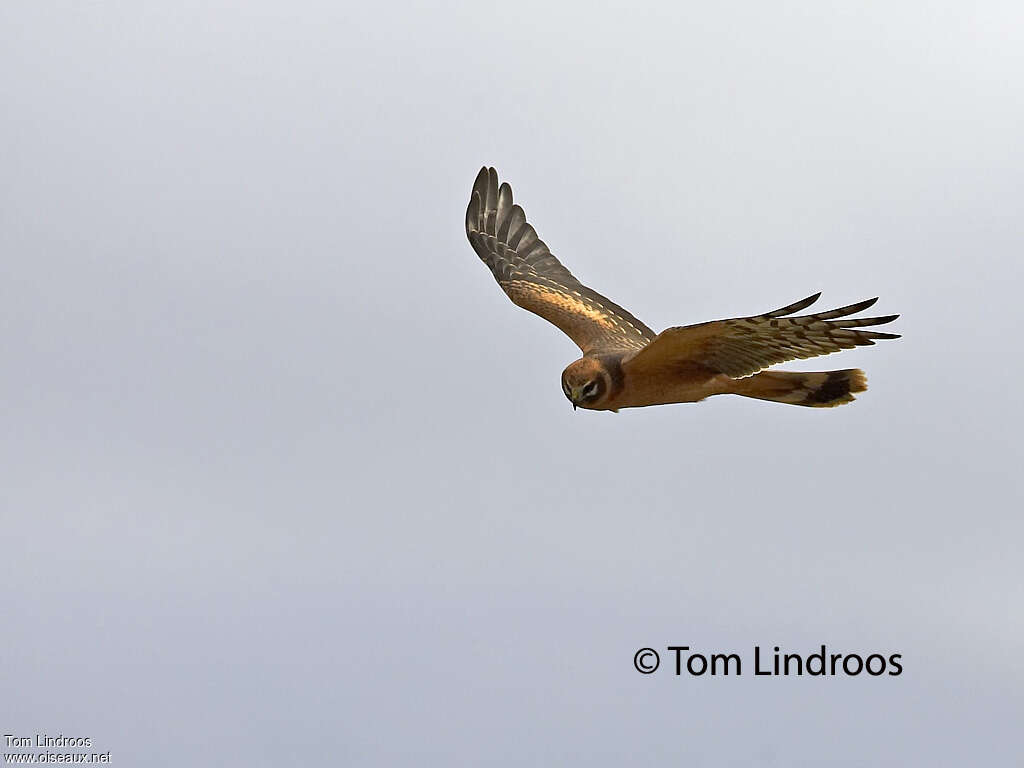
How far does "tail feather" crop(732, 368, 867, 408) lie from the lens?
12.9 meters

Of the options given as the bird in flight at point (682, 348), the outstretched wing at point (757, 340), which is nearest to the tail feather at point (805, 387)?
the bird in flight at point (682, 348)

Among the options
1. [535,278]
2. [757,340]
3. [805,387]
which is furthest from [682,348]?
[535,278]

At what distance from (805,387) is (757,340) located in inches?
70.5

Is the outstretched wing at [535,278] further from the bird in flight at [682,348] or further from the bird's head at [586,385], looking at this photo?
the bird's head at [586,385]

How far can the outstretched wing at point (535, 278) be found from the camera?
46.3ft

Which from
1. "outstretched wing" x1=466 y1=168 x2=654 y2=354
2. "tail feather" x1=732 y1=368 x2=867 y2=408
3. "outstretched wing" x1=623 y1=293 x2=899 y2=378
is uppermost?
"outstretched wing" x1=466 y1=168 x2=654 y2=354

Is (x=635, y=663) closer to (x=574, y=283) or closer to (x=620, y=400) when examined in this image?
(x=620, y=400)

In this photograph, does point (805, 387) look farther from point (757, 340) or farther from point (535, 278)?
point (535, 278)

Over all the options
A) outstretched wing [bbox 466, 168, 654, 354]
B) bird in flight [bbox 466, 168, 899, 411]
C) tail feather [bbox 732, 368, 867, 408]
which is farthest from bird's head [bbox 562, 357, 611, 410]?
tail feather [bbox 732, 368, 867, 408]

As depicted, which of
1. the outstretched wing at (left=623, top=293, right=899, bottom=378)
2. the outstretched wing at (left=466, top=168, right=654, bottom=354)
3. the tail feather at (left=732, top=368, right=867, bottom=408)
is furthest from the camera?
the outstretched wing at (left=466, top=168, right=654, bottom=354)

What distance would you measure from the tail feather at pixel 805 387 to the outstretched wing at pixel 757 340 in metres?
1.16

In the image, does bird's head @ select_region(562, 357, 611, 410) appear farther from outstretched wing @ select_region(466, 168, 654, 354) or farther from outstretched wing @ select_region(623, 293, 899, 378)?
outstretched wing @ select_region(466, 168, 654, 354)

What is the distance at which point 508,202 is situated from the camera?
16.4 metres

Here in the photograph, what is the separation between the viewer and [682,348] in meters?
11.5
